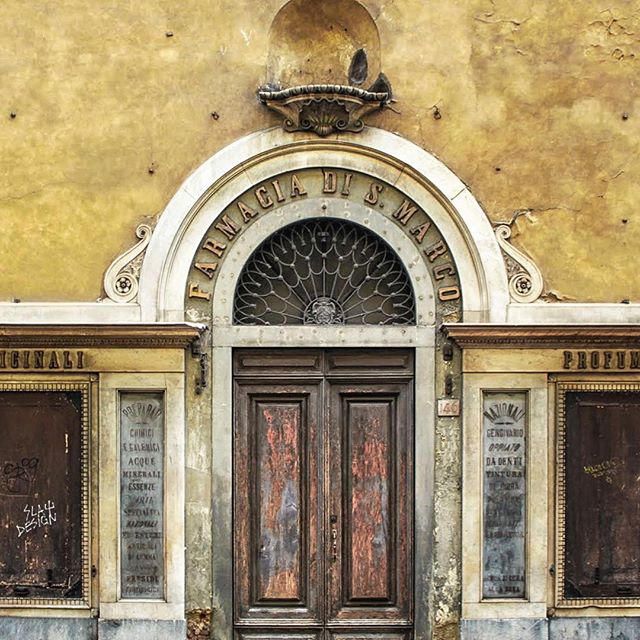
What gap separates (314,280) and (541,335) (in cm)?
203

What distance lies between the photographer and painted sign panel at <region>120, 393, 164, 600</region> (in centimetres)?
850

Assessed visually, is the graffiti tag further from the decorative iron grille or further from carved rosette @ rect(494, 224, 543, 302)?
carved rosette @ rect(494, 224, 543, 302)

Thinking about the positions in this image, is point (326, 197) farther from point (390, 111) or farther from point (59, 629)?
point (59, 629)

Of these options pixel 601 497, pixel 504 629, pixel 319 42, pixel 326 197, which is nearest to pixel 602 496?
pixel 601 497

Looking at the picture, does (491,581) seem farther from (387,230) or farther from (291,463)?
(387,230)

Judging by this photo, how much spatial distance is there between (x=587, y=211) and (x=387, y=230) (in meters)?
1.73

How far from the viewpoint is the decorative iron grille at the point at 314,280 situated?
28.8 ft

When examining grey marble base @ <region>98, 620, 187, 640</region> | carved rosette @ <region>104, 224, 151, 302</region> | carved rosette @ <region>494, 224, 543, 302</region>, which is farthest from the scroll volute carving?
grey marble base @ <region>98, 620, 187, 640</region>

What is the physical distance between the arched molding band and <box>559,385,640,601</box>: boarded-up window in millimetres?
1207

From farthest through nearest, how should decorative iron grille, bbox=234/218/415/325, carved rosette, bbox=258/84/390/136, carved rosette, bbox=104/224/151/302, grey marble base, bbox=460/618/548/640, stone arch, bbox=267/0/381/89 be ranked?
decorative iron grille, bbox=234/218/415/325 < stone arch, bbox=267/0/381/89 < carved rosette, bbox=104/224/151/302 < grey marble base, bbox=460/618/548/640 < carved rosette, bbox=258/84/390/136

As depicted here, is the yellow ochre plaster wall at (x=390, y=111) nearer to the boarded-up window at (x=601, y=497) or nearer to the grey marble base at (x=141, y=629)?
the boarded-up window at (x=601, y=497)

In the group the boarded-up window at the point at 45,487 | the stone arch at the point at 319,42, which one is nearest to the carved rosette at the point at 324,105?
the stone arch at the point at 319,42

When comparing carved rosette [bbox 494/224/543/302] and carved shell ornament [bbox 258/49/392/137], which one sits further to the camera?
carved rosette [bbox 494/224/543/302]

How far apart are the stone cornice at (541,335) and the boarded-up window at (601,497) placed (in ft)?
1.53
